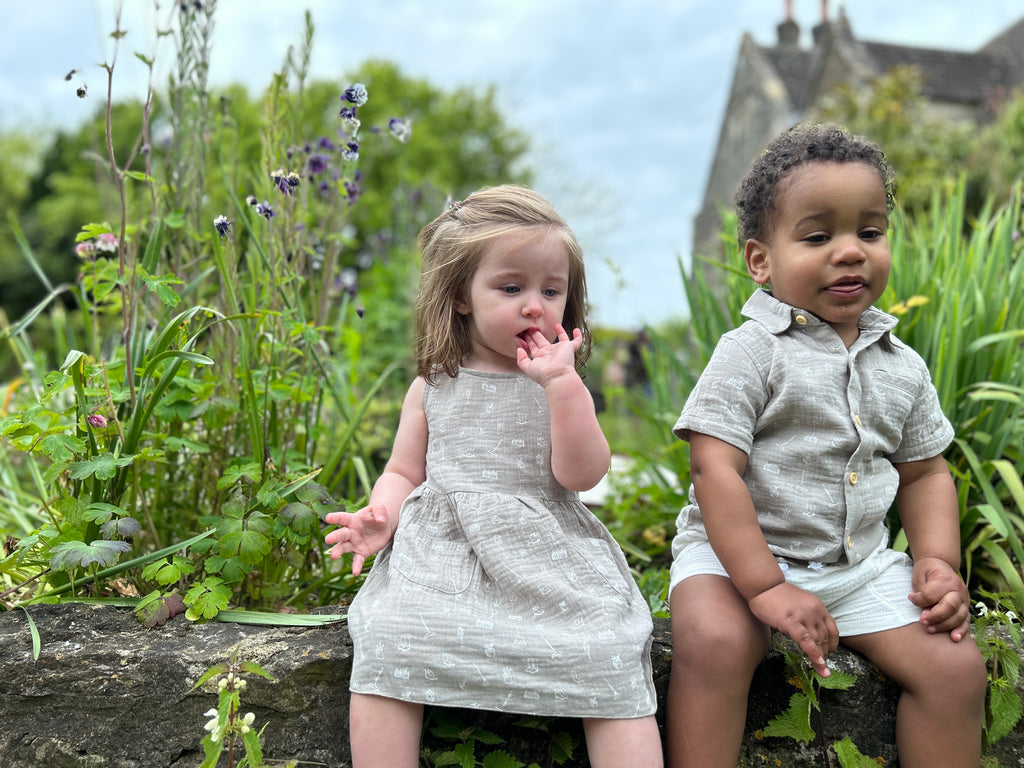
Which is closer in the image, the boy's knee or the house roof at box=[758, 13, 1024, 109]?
the boy's knee

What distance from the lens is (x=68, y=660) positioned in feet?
5.28

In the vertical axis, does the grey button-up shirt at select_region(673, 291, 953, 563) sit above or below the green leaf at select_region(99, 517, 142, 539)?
above

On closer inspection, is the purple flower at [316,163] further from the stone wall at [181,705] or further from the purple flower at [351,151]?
the stone wall at [181,705]

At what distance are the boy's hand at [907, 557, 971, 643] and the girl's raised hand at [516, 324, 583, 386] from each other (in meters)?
0.83

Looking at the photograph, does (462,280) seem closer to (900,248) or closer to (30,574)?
(30,574)

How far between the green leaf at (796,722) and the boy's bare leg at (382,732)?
68 cm

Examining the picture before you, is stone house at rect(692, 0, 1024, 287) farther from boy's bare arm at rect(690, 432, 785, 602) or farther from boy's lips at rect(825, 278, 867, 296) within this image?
boy's bare arm at rect(690, 432, 785, 602)

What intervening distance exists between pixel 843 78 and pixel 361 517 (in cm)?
1837

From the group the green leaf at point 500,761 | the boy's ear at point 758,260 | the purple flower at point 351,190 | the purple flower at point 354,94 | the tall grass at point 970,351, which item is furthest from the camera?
the purple flower at point 351,190

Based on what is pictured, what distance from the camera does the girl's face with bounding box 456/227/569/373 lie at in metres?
1.68

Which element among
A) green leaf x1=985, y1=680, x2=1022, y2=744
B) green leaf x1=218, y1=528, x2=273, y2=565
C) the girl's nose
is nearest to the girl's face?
the girl's nose

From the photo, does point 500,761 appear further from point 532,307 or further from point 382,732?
point 532,307

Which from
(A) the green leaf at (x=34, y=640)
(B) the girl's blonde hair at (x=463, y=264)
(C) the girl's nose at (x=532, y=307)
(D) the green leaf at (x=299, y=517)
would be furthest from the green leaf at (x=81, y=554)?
(C) the girl's nose at (x=532, y=307)

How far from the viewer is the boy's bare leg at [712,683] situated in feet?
4.97
